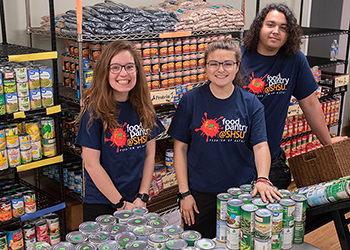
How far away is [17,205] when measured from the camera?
2930 millimetres

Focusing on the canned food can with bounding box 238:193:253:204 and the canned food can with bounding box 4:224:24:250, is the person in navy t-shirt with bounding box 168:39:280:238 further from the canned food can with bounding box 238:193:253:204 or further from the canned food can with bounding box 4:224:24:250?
the canned food can with bounding box 4:224:24:250

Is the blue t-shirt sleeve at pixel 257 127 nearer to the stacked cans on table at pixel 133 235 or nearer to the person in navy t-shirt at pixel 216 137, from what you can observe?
the person in navy t-shirt at pixel 216 137

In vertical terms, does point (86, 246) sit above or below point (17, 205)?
above

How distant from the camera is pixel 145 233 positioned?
157cm

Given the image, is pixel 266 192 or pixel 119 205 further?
pixel 119 205

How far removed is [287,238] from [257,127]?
2.23ft

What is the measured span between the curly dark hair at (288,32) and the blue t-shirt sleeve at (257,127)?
1.83ft

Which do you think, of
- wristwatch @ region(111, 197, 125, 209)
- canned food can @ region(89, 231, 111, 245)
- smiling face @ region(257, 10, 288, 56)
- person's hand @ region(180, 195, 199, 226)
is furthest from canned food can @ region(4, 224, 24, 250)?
smiling face @ region(257, 10, 288, 56)

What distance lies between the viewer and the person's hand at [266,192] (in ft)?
5.82

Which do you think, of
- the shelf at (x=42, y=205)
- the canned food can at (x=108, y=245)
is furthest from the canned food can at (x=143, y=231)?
the shelf at (x=42, y=205)

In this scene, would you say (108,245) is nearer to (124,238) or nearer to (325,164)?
(124,238)

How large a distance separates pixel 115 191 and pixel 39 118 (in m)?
1.20

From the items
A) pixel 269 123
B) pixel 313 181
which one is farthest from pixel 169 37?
pixel 313 181

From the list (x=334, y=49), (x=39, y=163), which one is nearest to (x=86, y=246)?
(x=39, y=163)
